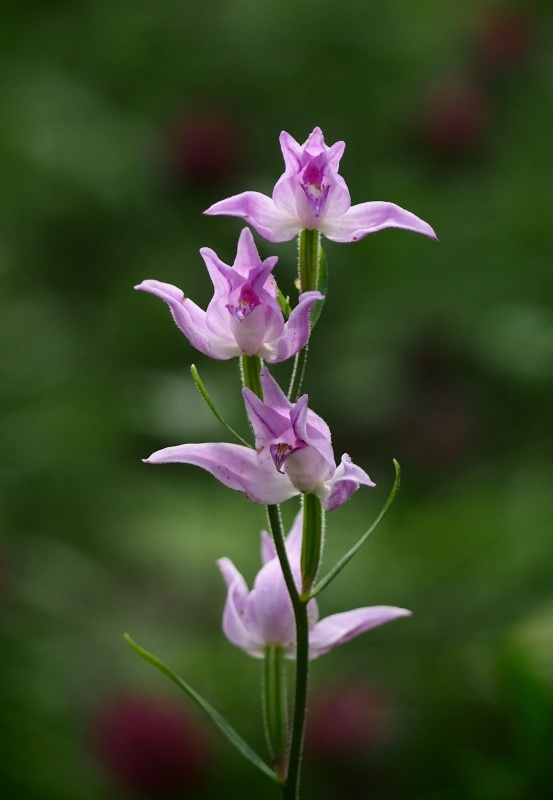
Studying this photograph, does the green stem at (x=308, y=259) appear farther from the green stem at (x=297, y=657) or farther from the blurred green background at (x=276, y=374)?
the blurred green background at (x=276, y=374)

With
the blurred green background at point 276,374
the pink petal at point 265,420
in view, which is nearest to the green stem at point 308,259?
the pink petal at point 265,420

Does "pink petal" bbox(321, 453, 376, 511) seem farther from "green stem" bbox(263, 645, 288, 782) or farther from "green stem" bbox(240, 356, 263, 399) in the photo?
"green stem" bbox(263, 645, 288, 782)

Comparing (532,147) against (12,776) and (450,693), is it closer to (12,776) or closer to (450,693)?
(450,693)

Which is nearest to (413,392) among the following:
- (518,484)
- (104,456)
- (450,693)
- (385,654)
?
(518,484)

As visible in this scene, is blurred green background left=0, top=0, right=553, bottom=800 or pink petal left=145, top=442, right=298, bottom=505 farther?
blurred green background left=0, top=0, right=553, bottom=800

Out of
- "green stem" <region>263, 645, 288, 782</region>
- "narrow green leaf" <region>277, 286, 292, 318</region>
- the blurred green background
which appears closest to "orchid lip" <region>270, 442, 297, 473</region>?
"narrow green leaf" <region>277, 286, 292, 318</region>

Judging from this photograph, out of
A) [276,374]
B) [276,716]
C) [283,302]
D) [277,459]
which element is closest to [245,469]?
[277,459]
